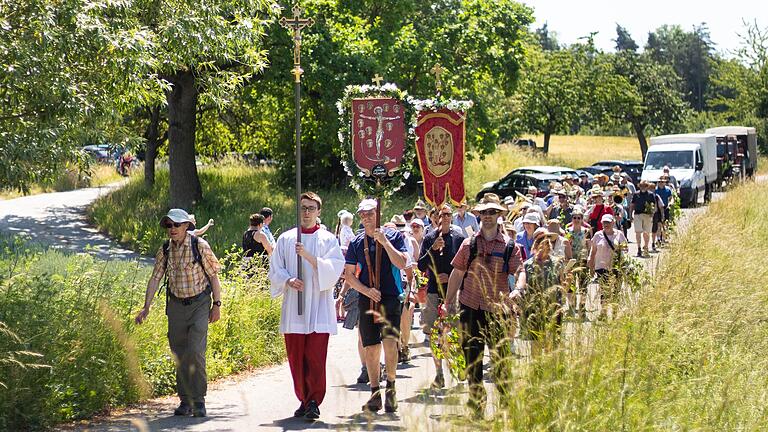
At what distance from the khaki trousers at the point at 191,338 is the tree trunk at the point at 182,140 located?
64.4 feet

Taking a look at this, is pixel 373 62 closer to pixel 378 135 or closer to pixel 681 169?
pixel 378 135

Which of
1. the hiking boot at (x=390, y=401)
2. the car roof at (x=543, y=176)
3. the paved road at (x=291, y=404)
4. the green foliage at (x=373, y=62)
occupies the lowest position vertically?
the paved road at (x=291, y=404)

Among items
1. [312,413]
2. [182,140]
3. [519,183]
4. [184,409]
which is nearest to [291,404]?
[312,413]

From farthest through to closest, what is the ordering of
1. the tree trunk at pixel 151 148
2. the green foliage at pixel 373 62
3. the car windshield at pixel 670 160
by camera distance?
the car windshield at pixel 670 160 → the tree trunk at pixel 151 148 → the green foliage at pixel 373 62

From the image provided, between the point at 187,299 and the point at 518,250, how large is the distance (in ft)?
9.30

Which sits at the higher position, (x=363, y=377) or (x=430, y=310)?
(x=430, y=310)

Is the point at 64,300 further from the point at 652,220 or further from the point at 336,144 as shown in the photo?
the point at 336,144

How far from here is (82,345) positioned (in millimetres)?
10281

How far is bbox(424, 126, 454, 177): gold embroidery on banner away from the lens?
17453mm

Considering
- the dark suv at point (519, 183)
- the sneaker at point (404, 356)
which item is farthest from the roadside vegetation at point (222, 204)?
the sneaker at point (404, 356)

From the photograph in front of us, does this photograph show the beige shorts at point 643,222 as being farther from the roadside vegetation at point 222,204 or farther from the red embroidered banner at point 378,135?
the red embroidered banner at point 378,135

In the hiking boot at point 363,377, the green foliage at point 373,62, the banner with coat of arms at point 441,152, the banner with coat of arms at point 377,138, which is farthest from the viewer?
the green foliage at point 373,62

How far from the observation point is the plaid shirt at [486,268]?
9.57 m

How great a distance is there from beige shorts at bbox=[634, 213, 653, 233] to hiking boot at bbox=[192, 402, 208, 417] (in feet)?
57.1
